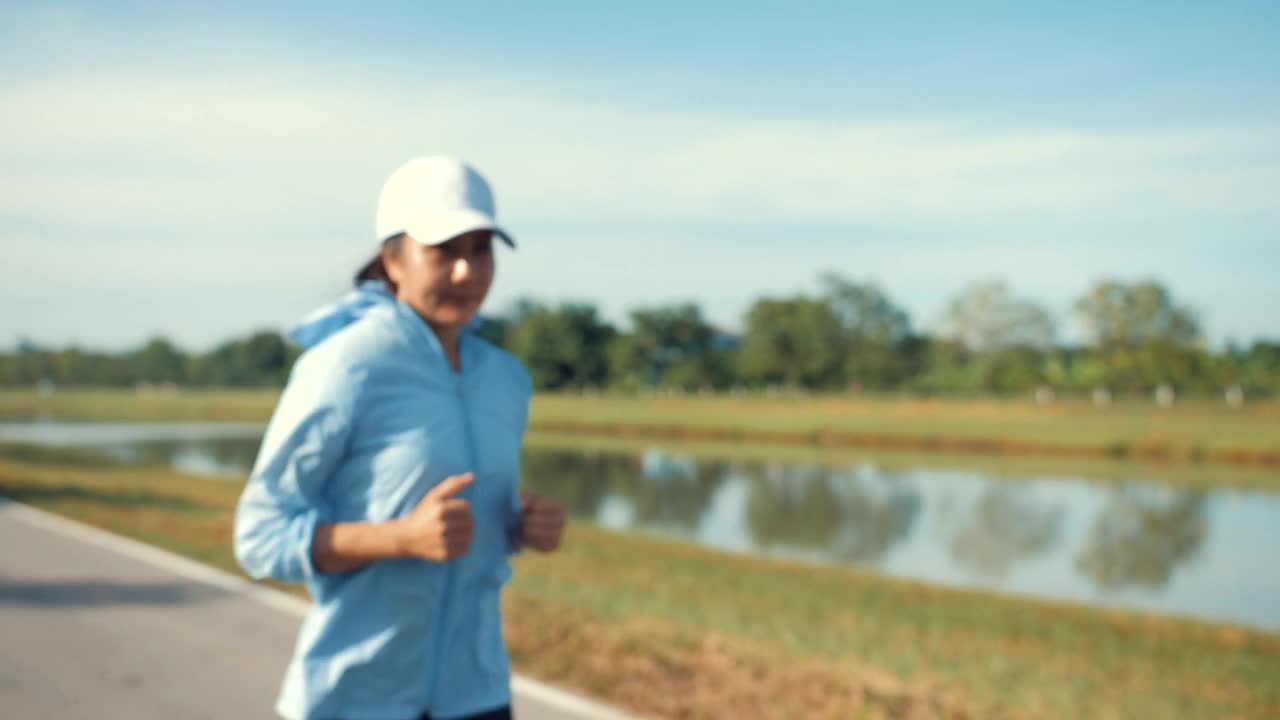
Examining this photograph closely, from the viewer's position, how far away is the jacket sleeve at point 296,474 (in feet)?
7.82

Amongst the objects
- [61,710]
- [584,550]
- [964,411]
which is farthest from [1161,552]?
[964,411]

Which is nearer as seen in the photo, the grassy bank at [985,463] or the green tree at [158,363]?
the grassy bank at [985,463]

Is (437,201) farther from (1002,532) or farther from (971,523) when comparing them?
(971,523)

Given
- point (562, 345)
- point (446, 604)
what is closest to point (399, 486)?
point (446, 604)

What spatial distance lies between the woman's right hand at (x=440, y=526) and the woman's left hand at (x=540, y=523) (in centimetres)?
29

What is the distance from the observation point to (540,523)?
261cm

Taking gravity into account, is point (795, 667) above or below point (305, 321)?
below

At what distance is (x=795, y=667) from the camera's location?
7.21m

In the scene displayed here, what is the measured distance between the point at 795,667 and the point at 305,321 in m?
5.30

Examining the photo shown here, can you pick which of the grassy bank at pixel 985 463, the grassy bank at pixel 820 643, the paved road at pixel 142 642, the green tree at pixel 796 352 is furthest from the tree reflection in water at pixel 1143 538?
the green tree at pixel 796 352

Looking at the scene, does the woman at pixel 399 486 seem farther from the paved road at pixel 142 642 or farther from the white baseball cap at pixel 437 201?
the paved road at pixel 142 642

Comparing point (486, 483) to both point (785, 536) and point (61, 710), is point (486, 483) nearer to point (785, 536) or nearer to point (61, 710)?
point (61, 710)

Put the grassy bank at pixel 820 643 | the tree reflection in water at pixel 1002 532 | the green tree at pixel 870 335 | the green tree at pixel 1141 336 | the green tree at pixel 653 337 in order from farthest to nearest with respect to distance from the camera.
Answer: the green tree at pixel 870 335
the green tree at pixel 1141 336
the green tree at pixel 653 337
the tree reflection in water at pixel 1002 532
the grassy bank at pixel 820 643

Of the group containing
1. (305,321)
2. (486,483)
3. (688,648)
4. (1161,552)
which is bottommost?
(1161,552)
